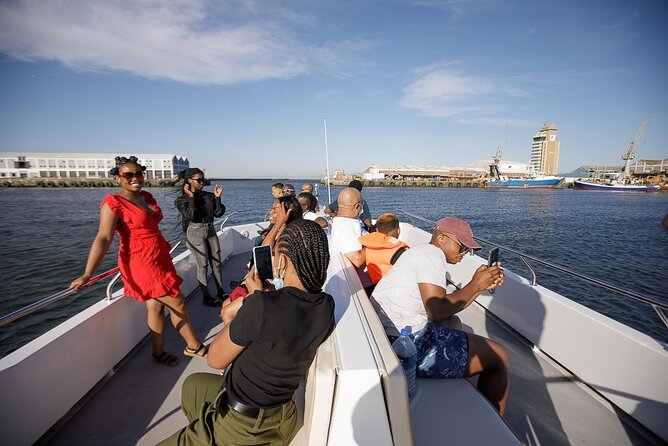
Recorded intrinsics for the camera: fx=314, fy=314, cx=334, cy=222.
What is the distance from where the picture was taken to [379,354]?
121 cm

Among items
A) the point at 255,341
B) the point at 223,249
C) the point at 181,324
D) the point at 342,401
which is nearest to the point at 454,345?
the point at 342,401

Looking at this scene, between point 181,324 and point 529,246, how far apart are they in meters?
16.0

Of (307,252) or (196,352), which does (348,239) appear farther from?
(307,252)

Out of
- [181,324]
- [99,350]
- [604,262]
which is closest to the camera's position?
[99,350]

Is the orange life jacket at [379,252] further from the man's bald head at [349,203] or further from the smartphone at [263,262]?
the smartphone at [263,262]

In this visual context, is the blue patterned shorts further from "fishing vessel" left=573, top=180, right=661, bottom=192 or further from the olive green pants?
"fishing vessel" left=573, top=180, right=661, bottom=192

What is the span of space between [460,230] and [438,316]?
0.58 m

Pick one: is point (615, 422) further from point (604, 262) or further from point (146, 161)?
point (146, 161)

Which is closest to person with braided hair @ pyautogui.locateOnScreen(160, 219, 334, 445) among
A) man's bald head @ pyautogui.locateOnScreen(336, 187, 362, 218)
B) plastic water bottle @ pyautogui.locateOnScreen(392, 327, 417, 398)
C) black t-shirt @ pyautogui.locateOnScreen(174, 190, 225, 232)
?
plastic water bottle @ pyautogui.locateOnScreen(392, 327, 417, 398)

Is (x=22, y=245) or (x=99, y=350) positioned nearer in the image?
(x=99, y=350)

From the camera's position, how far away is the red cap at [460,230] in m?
1.99

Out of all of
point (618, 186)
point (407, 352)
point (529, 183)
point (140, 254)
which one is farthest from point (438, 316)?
point (618, 186)

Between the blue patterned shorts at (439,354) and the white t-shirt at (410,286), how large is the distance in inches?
2.8

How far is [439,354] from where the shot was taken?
1.85 metres
